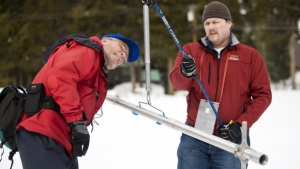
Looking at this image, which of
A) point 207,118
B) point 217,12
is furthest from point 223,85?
point 217,12

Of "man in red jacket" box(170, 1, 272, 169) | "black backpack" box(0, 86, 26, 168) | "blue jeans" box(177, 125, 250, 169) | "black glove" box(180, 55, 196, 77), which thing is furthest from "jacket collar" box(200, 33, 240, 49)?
"black backpack" box(0, 86, 26, 168)

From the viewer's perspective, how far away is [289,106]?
35.1 feet

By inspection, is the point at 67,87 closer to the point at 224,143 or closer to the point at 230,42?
the point at 224,143

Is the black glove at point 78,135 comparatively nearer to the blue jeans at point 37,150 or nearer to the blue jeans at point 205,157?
the blue jeans at point 37,150

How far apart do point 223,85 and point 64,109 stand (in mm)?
1384

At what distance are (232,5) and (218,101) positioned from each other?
1845cm

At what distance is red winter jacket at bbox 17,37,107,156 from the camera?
2320 mm

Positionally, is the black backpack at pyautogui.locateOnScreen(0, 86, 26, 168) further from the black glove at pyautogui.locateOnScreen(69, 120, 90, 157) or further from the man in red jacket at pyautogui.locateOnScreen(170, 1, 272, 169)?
the man in red jacket at pyautogui.locateOnScreen(170, 1, 272, 169)

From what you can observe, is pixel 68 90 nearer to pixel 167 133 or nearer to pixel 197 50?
pixel 197 50

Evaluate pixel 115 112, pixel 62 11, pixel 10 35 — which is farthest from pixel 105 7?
pixel 115 112

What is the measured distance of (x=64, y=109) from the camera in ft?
7.66

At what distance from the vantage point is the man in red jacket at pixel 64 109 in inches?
91.8

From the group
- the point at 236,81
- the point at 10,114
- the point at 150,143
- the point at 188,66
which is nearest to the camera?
the point at 10,114

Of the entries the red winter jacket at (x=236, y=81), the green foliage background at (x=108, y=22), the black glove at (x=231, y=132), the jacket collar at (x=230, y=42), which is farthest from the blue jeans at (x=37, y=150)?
the green foliage background at (x=108, y=22)
